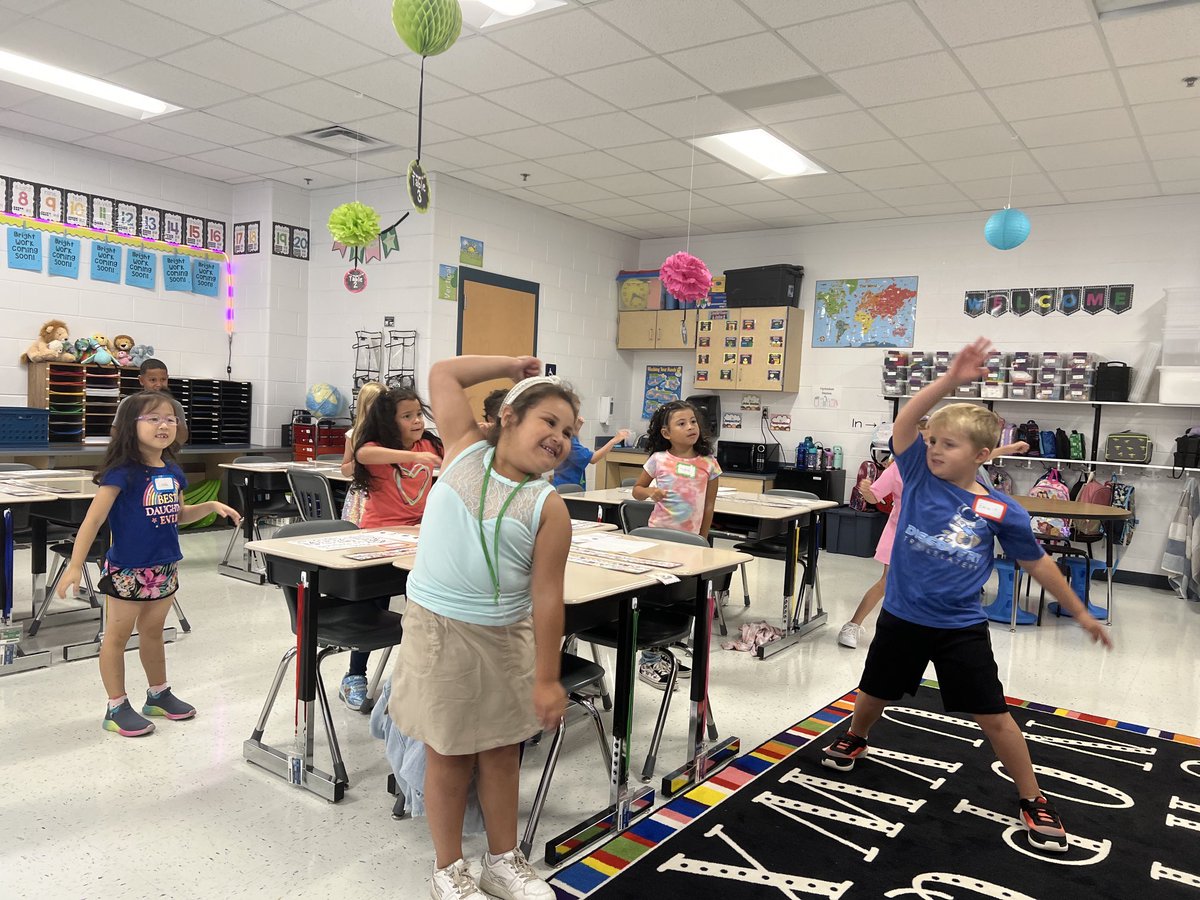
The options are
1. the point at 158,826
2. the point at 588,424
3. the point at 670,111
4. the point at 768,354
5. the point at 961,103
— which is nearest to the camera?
the point at 158,826

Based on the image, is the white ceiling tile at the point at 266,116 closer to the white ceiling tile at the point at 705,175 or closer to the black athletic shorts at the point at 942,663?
the white ceiling tile at the point at 705,175

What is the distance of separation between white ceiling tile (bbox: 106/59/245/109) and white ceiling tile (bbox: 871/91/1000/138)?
13.4 feet

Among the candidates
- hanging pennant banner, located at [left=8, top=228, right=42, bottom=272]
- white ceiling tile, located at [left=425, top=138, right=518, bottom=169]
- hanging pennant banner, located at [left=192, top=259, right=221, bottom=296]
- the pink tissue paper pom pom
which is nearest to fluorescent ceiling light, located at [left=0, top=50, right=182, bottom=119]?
hanging pennant banner, located at [left=8, top=228, right=42, bottom=272]

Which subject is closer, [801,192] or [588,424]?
[801,192]

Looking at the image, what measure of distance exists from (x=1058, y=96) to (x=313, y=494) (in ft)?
15.9

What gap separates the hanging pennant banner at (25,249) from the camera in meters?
6.11

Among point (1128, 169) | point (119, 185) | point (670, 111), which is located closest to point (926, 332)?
point (1128, 169)

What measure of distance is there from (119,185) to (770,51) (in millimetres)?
5407

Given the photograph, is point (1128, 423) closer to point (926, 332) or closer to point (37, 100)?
point (926, 332)

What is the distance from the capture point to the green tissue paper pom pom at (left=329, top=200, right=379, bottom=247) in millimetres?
5082

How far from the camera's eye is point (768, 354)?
322 inches

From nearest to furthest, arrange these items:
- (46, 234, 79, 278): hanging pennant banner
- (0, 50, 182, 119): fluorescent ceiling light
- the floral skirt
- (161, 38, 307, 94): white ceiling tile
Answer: the floral skirt
(161, 38, 307, 94): white ceiling tile
(0, 50, 182, 119): fluorescent ceiling light
(46, 234, 79, 278): hanging pennant banner

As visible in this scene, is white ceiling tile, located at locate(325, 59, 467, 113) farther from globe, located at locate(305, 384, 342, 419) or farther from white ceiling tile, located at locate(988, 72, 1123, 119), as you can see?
white ceiling tile, located at locate(988, 72, 1123, 119)

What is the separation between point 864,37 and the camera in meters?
4.05
